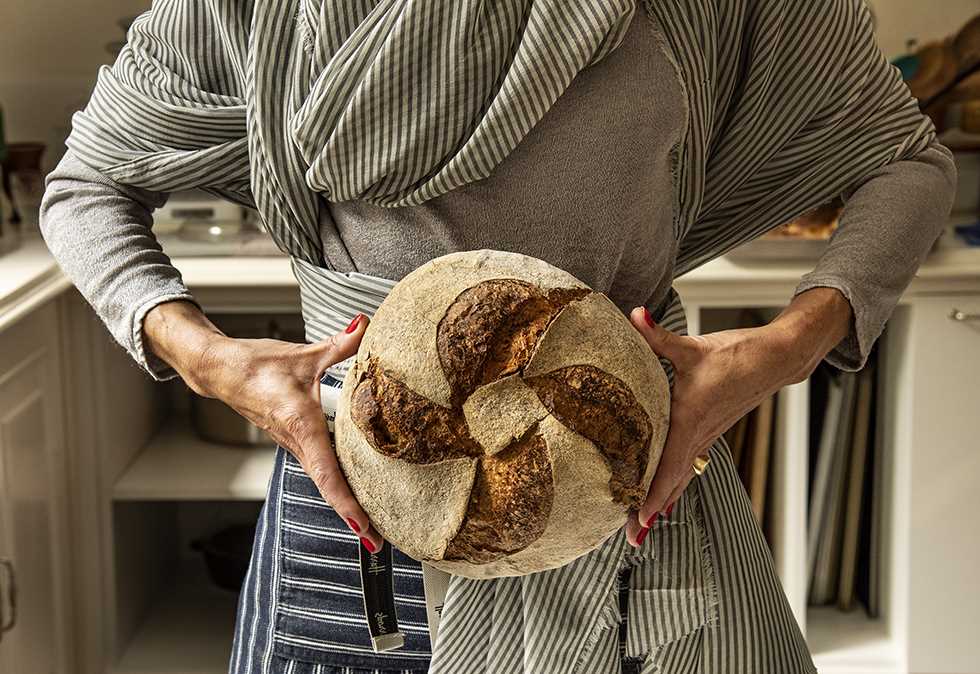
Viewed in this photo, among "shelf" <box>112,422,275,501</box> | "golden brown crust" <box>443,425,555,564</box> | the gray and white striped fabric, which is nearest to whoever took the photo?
"golden brown crust" <box>443,425,555,564</box>

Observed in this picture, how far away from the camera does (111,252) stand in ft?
3.22

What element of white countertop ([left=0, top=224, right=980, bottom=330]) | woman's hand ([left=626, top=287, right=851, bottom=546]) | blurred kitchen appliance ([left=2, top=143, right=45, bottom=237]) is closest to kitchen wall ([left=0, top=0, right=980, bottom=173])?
blurred kitchen appliance ([left=2, top=143, right=45, bottom=237])

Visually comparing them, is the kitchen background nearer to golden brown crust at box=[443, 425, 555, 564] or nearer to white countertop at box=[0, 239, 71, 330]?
white countertop at box=[0, 239, 71, 330]

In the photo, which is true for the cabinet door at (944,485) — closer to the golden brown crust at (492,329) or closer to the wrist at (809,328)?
the wrist at (809,328)

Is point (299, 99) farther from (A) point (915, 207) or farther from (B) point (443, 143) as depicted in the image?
(A) point (915, 207)

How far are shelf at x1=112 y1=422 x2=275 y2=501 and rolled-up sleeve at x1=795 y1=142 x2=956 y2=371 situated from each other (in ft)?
4.61

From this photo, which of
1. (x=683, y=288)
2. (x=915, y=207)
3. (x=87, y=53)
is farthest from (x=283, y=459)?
(x=87, y=53)

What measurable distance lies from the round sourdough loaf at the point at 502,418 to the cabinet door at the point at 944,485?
1.46 meters

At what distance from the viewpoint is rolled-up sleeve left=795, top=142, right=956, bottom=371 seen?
3.14 feet

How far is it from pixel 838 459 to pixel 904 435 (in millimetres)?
159

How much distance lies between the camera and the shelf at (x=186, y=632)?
2.31m

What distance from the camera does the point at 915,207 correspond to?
976mm

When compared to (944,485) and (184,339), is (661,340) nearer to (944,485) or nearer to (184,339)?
(184,339)

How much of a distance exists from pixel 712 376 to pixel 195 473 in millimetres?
1607
